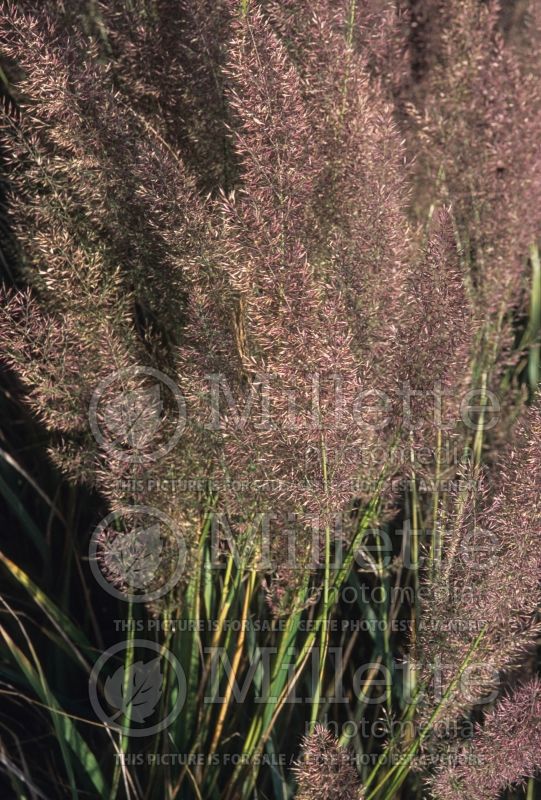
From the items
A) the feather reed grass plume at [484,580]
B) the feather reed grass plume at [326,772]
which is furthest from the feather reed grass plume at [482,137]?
the feather reed grass plume at [326,772]

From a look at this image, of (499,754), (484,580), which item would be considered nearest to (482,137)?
(484,580)

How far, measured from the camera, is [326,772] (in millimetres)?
1281

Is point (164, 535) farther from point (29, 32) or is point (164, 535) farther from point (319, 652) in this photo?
point (29, 32)

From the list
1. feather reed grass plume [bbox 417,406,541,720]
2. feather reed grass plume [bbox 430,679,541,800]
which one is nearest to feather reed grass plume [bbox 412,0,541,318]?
feather reed grass plume [bbox 417,406,541,720]

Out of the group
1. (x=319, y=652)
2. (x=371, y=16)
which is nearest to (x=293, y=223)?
(x=371, y=16)

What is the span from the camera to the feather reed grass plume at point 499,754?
1286 millimetres

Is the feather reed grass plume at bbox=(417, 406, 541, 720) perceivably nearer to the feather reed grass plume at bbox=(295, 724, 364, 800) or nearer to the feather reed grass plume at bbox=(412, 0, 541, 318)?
the feather reed grass plume at bbox=(295, 724, 364, 800)

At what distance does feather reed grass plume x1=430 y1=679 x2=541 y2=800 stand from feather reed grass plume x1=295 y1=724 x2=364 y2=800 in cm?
14

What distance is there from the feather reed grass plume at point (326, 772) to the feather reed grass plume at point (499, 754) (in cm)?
14

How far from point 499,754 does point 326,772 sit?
9.8 inches

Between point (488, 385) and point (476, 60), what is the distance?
2.17 ft

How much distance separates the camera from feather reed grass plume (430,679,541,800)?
1.29m

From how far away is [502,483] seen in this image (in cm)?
131

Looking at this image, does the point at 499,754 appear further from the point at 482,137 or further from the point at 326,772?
the point at 482,137
